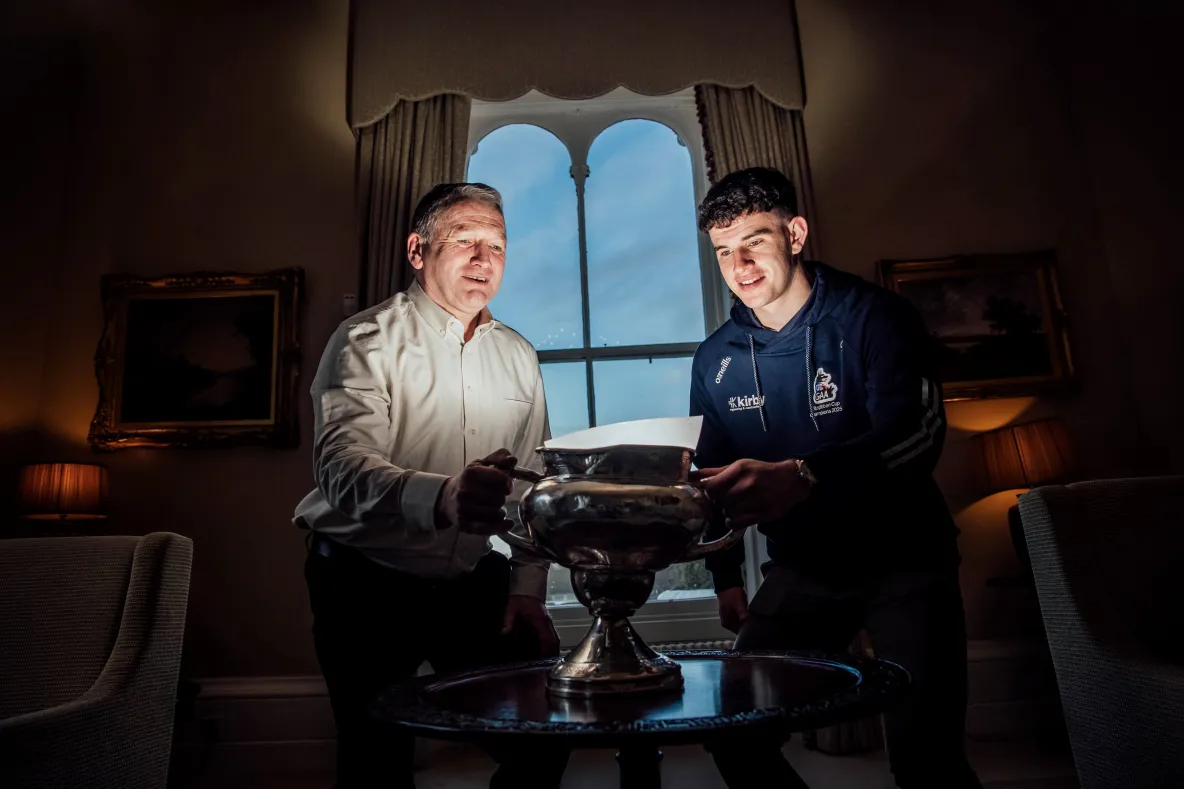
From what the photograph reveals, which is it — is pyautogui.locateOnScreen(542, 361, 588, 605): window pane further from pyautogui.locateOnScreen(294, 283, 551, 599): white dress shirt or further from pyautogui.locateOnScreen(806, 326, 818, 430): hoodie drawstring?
pyautogui.locateOnScreen(806, 326, 818, 430): hoodie drawstring

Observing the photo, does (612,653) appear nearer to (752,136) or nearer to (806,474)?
(806,474)

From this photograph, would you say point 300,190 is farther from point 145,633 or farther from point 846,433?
point 846,433

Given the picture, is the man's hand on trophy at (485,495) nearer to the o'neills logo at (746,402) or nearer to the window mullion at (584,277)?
the o'neills logo at (746,402)

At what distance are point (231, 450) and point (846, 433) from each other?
2.32 m

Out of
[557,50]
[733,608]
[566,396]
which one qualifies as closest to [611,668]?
[733,608]

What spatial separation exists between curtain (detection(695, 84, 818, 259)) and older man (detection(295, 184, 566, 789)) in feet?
4.61

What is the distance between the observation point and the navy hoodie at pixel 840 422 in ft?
4.83

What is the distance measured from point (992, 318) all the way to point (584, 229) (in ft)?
5.47

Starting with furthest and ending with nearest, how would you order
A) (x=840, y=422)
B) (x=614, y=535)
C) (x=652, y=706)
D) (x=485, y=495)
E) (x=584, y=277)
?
1. (x=584, y=277)
2. (x=840, y=422)
3. (x=485, y=495)
4. (x=614, y=535)
5. (x=652, y=706)

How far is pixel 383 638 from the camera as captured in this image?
5.01 feet

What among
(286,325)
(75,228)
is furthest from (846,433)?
(75,228)

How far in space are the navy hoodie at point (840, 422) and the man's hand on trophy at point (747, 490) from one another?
0.41 ft

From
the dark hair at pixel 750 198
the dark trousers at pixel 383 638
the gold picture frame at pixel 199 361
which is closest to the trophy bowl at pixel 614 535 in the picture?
the dark trousers at pixel 383 638

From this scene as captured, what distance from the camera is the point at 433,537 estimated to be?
1560 millimetres
